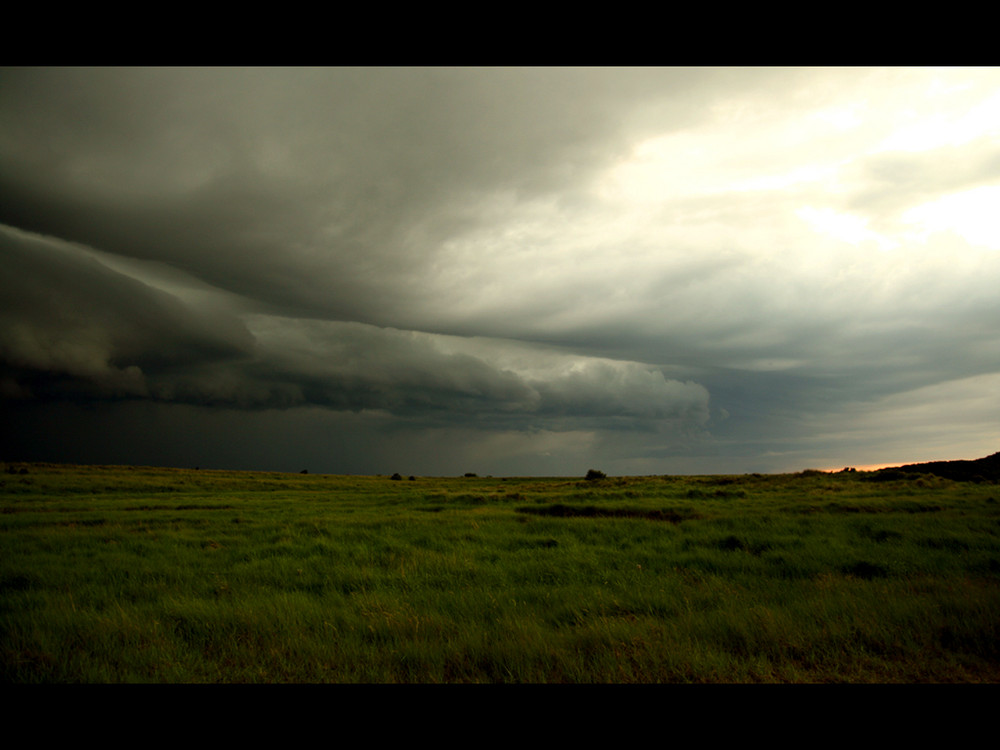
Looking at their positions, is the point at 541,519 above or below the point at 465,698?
below

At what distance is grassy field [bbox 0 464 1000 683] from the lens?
527 centimetres

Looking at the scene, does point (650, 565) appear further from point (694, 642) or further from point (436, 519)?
point (436, 519)

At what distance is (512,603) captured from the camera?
750 centimetres

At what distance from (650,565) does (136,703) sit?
33.4 feet

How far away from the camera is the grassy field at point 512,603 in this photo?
5.27 m

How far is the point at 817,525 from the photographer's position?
15.7 meters

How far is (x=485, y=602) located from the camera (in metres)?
7.59
